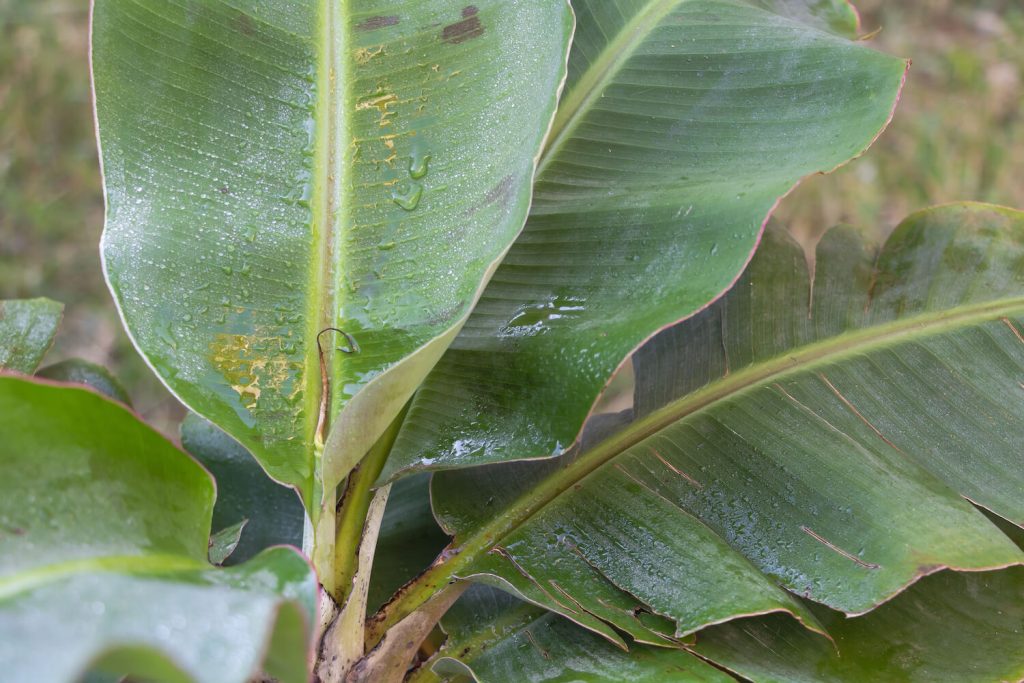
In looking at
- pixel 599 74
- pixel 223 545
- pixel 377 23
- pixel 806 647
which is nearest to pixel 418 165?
pixel 377 23

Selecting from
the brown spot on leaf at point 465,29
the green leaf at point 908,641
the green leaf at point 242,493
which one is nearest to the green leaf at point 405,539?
the green leaf at point 242,493

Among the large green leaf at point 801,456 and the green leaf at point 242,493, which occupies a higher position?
the large green leaf at point 801,456

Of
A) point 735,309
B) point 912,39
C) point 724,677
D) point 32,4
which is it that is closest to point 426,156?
point 735,309

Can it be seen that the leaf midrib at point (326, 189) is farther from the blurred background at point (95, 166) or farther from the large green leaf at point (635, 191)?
the blurred background at point (95, 166)

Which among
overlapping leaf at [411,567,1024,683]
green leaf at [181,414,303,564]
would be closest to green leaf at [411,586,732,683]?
overlapping leaf at [411,567,1024,683]

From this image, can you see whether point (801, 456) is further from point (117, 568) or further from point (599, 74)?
point (117, 568)
